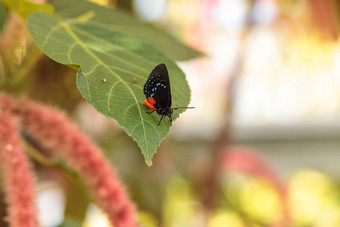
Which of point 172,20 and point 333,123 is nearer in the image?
point 172,20

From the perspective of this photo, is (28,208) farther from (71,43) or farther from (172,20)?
(172,20)

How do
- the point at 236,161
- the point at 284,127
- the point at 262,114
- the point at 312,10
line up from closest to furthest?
1. the point at 312,10
2. the point at 236,161
3. the point at 262,114
4. the point at 284,127

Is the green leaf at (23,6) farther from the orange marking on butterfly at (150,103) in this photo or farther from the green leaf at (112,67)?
the orange marking on butterfly at (150,103)

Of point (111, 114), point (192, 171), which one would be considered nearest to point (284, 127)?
point (192, 171)

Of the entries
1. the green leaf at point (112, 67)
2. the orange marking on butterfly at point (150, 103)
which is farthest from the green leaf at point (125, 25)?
the orange marking on butterfly at point (150, 103)

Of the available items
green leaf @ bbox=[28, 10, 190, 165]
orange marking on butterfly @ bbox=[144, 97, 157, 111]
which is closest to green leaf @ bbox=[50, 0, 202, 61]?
green leaf @ bbox=[28, 10, 190, 165]

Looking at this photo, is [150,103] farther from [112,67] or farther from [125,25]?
[125,25]
